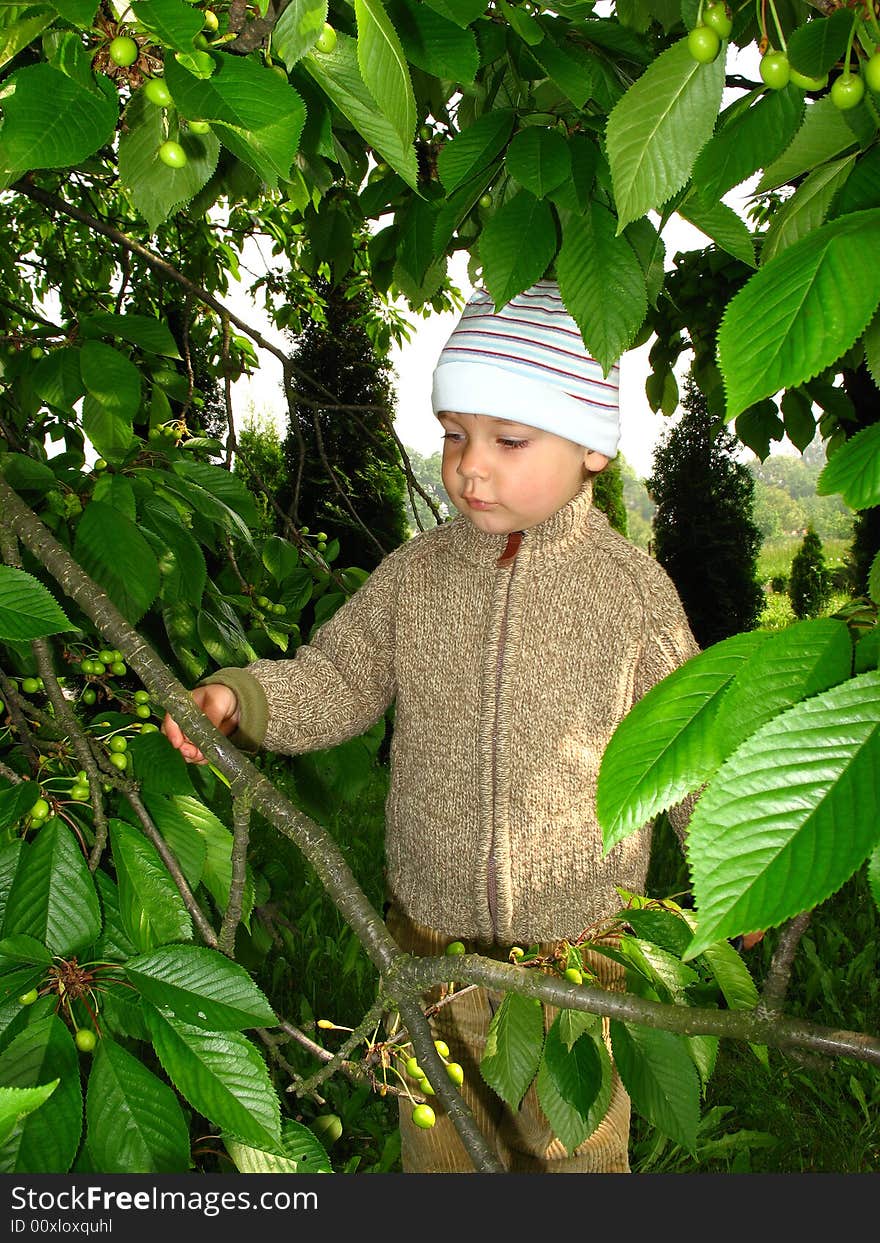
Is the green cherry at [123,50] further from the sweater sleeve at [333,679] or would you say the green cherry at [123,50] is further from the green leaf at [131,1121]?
the sweater sleeve at [333,679]

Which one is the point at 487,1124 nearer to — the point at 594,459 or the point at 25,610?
the point at 594,459

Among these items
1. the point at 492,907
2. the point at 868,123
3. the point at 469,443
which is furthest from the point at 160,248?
the point at 868,123

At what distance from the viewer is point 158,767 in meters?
1.03

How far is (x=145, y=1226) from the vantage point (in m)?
0.76

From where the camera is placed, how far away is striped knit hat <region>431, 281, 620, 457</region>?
1459 mm

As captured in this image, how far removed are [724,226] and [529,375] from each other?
65 cm

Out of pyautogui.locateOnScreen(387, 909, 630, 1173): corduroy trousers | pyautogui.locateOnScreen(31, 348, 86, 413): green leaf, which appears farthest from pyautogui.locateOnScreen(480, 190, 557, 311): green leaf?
pyautogui.locateOnScreen(387, 909, 630, 1173): corduroy trousers

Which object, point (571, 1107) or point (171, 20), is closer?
point (171, 20)

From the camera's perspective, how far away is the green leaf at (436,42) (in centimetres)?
84

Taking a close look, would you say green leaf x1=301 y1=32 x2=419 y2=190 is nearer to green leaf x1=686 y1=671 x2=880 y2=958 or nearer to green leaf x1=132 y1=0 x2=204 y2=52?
green leaf x1=132 y1=0 x2=204 y2=52

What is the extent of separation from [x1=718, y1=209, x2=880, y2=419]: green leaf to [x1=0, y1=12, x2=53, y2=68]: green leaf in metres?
0.46

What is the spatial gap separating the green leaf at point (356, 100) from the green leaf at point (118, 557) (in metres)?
0.74

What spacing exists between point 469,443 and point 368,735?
78 centimetres

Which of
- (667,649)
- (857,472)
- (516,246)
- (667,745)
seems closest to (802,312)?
(857,472)
